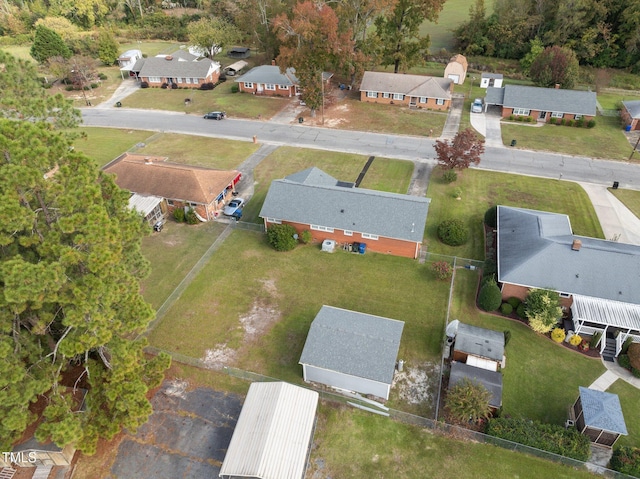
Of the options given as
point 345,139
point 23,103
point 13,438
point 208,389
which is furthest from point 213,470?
point 345,139

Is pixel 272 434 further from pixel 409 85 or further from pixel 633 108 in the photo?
pixel 633 108

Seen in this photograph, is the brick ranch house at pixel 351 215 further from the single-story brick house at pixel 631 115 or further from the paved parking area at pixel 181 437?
the single-story brick house at pixel 631 115

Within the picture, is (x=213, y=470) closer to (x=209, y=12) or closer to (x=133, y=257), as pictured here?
(x=133, y=257)

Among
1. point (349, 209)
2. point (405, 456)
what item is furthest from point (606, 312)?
point (349, 209)

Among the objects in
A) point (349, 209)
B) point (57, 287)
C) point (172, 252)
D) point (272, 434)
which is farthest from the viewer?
point (172, 252)

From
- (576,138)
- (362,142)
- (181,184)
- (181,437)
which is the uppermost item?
(181,184)

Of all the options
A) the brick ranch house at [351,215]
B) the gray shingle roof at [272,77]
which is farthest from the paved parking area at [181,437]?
the gray shingle roof at [272,77]

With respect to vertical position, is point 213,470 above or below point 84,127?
below

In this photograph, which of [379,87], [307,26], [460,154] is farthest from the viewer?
[379,87]
